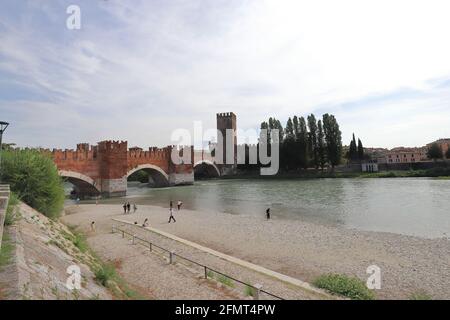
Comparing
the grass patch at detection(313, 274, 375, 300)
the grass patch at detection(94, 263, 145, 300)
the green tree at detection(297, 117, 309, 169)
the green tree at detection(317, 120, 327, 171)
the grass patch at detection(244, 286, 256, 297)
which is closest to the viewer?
the grass patch at detection(94, 263, 145, 300)

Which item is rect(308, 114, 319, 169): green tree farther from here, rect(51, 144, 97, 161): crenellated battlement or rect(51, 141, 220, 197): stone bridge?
rect(51, 144, 97, 161): crenellated battlement

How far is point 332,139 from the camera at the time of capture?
63594 millimetres

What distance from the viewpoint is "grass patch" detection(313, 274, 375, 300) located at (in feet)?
26.3

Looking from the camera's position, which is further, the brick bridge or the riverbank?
the brick bridge

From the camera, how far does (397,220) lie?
64.5ft

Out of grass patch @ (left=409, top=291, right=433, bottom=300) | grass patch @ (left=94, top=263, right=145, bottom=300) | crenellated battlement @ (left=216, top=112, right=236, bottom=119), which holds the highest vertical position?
crenellated battlement @ (left=216, top=112, right=236, bottom=119)

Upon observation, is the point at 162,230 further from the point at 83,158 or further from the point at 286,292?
the point at 83,158

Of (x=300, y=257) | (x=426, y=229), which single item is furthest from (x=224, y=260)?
(x=426, y=229)

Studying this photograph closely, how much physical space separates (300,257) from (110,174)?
109 feet

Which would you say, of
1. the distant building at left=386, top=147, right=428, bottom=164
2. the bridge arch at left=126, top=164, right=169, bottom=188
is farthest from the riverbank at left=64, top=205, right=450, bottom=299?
the distant building at left=386, top=147, right=428, bottom=164

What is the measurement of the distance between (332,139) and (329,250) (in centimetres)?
5436

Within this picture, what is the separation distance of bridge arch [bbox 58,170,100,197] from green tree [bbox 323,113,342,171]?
45718 mm

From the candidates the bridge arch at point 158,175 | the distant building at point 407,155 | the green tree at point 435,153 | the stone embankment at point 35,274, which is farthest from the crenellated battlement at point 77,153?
the distant building at point 407,155

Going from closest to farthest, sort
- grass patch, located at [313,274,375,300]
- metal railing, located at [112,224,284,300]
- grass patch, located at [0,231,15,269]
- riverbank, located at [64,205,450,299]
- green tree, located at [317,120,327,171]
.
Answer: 1. grass patch, located at [0,231,15,269]
2. metal railing, located at [112,224,284,300]
3. grass patch, located at [313,274,375,300]
4. riverbank, located at [64,205,450,299]
5. green tree, located at [317,120,327,171]
